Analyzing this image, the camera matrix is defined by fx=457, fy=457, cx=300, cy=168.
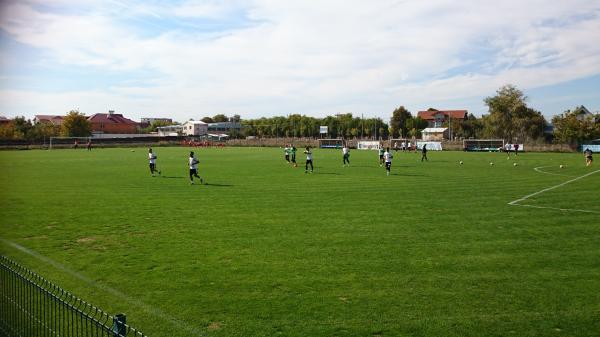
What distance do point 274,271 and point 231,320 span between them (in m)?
2.51

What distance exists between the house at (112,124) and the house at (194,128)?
799 inches

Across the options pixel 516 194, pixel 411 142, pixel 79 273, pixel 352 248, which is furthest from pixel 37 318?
pixel 411 142

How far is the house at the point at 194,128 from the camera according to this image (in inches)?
6452

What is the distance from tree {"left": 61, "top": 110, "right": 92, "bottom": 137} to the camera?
360 feet

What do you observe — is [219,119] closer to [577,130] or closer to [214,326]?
[577,130]

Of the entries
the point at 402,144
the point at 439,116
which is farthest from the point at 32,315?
the point at 439,116

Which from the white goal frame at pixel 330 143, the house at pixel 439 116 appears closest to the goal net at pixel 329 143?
the white goal frame at pixel 330 143

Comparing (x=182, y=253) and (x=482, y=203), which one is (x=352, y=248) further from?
(x=482, y=203)

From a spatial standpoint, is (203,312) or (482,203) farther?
(482,203)

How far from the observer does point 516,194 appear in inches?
856

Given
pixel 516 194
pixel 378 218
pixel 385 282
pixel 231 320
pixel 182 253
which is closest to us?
pixel 231 320

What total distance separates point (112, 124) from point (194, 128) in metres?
29.6

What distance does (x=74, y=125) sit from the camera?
363ft

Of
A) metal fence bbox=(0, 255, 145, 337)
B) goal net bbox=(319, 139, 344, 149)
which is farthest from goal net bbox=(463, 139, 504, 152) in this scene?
metal fence bbox=(0, 255, 145, 337)
